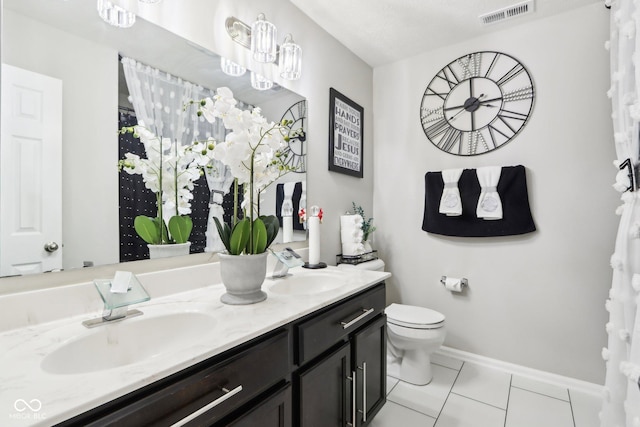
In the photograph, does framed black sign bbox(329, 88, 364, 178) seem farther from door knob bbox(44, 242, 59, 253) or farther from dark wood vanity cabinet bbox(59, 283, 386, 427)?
door knob bbox(44, 242, 59, 253)

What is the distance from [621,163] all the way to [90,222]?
221 cm

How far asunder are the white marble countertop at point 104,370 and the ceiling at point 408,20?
5.96 ft

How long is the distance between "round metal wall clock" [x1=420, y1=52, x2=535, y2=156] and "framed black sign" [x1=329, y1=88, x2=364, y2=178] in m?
0.56

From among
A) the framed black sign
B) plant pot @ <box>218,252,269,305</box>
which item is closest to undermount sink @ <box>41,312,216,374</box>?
plant pot @ <box>218,252,269,305</box>

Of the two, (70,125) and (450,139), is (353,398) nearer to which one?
(70,125)

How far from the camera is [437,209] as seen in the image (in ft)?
7.72

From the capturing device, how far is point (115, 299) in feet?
2.92

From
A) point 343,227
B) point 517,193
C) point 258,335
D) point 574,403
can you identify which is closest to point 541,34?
point 517,193

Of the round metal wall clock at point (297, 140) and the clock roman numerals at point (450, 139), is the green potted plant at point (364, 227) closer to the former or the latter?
the round metal wall clock at point (297, 140)

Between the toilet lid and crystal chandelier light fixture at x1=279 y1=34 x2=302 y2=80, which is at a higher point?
crystal chandelier light fixture at x1=279 y1=34 x2=302 y2=80

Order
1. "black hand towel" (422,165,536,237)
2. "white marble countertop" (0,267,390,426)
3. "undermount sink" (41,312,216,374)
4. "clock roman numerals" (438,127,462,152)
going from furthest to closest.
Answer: "clock roman numerals" (438,127,462,152), "black hand towel" (422,165,536,237), "undermount sink" (41,312,216,374), "white marble countertop" (0,267,390,426)

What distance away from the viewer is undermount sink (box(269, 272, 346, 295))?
1.47 metres

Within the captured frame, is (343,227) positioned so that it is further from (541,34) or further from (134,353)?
(541,34)

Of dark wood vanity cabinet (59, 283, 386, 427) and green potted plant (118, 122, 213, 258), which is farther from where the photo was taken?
green potted plant (118, 122, 213, 258)
